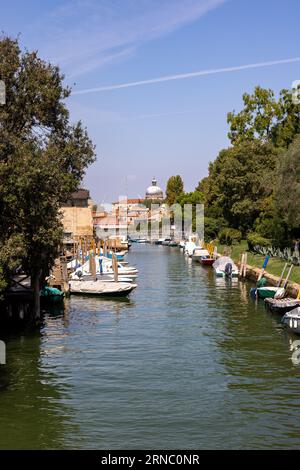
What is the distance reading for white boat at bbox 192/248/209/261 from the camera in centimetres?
7412

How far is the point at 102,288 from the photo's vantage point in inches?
1642

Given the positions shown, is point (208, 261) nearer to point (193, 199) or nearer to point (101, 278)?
point (101, 278)

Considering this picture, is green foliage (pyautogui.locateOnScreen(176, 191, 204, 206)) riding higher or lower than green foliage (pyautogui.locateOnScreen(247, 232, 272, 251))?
higher

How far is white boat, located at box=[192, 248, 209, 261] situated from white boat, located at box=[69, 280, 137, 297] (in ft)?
105

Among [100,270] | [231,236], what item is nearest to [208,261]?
[231,236]

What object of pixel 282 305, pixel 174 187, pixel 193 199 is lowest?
pixel 282 305

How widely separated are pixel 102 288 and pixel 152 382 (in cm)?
2027

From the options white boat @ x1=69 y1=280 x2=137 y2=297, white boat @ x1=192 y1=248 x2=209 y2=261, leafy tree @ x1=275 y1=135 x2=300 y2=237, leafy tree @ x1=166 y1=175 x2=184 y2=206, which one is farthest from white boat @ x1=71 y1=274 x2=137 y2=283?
leafy tree @ x1=166 y1=175 x2=184 y2=206

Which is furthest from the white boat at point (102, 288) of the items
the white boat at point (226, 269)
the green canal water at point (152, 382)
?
the white boat at point (226, 269)

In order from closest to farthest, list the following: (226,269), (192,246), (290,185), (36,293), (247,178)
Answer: (36,293) → (290,185) → (226,269) → (247,178) → (192,246)

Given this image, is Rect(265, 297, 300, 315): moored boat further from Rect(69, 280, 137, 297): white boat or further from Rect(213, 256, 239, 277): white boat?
Rect(213, 256, 239, 277): white boat

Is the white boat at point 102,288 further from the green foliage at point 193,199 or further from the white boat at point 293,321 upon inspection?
the green foliage at point 193,199

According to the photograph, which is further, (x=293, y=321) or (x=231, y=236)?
(x=231, y=236)

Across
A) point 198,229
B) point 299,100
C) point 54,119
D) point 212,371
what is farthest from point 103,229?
point 212,371
